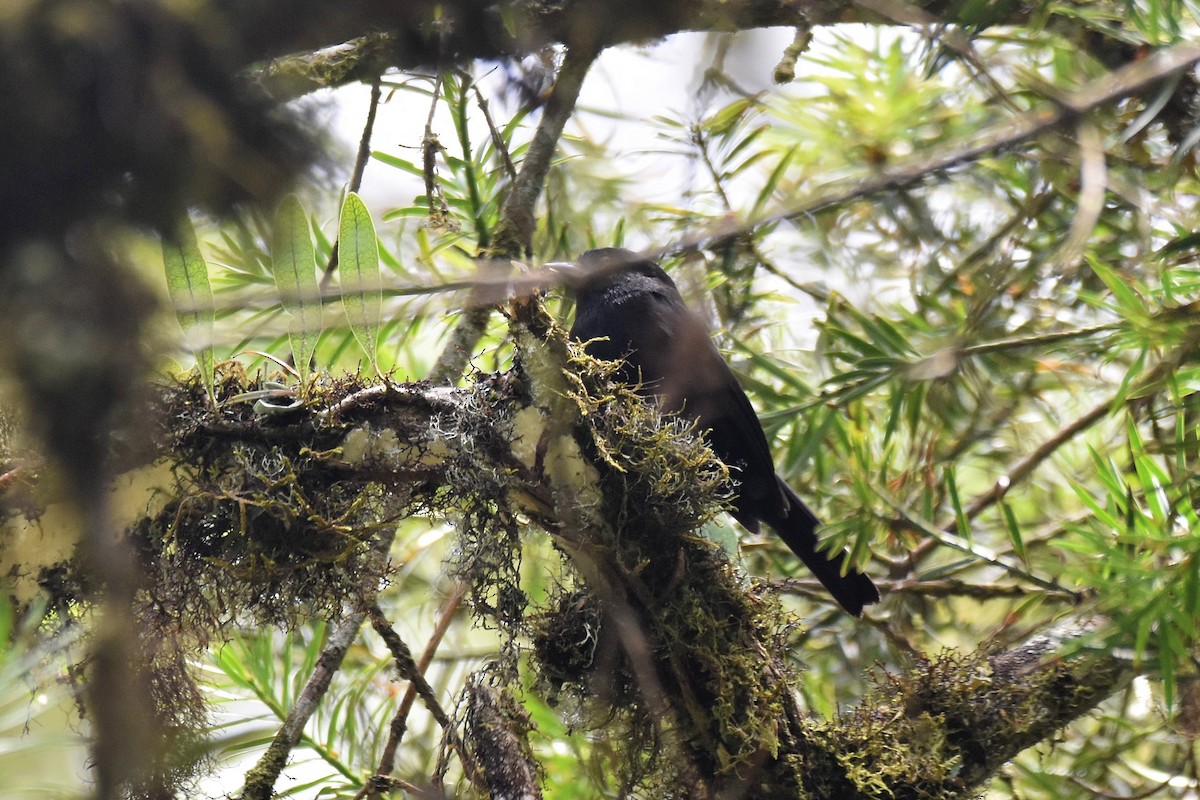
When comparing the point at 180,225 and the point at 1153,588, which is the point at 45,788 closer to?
the point at 180,225

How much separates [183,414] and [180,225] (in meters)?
1.16

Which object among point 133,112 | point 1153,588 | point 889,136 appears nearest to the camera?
point 133,112

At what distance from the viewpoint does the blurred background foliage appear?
2.27 m

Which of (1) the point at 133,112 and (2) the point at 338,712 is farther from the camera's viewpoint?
(2) the point at 338,712

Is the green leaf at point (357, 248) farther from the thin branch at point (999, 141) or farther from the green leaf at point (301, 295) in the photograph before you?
the thin branch at point (999, 141)

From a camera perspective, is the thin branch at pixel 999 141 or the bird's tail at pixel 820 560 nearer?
the thin branch at pixel 999 141

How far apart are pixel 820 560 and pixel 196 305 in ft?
7.03

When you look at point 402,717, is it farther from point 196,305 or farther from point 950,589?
point 950,589

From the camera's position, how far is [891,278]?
3.73 meters

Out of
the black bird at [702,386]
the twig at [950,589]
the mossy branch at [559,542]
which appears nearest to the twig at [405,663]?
the mossy branch at [559,542]

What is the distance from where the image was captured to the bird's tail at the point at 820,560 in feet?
9.29

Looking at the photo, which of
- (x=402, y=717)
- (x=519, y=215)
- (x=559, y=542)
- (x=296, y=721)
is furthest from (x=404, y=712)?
(x=519, y=215)

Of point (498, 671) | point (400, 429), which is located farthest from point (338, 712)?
point (400, 429)

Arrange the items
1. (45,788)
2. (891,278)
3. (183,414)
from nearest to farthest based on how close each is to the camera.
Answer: (45,788) < (183,414) < (891,278)
